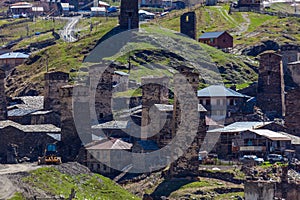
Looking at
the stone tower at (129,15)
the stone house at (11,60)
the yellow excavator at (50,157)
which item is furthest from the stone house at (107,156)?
the stone house at (11,60)

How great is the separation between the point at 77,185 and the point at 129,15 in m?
54.0

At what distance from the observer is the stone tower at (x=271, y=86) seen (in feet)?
312

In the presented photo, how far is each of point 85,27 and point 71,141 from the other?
69693 millimetres

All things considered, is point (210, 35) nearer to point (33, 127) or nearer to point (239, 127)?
point (239, 127)

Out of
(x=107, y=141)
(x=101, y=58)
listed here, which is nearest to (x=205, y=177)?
(x=107, y=141)

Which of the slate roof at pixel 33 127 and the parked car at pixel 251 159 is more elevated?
the slate roof at pixel 33 127

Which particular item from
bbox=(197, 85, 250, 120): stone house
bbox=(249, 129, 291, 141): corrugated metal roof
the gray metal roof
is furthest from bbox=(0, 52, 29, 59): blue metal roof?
bbox=(249, 129, 291, 141): corrugated metal roof

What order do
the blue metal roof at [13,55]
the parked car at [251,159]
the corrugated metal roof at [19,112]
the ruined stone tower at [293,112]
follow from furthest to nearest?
the blue metal roof at [13,55]
the ruined stone tower at [293,112]
the corrugated metal roof at [19,112]
the parked car at [251,159]

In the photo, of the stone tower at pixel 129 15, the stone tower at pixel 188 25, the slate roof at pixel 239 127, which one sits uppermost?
the stone tower at pixel 129 15

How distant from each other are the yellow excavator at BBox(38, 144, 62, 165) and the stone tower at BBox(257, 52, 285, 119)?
25155 millimetres

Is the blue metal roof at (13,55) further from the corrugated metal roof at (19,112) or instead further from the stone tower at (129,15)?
the corrugated metal roof at (19,112)

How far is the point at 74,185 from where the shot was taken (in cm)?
6272

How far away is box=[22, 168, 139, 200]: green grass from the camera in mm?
59625

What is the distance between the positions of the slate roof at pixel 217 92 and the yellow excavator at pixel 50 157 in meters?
19.4
